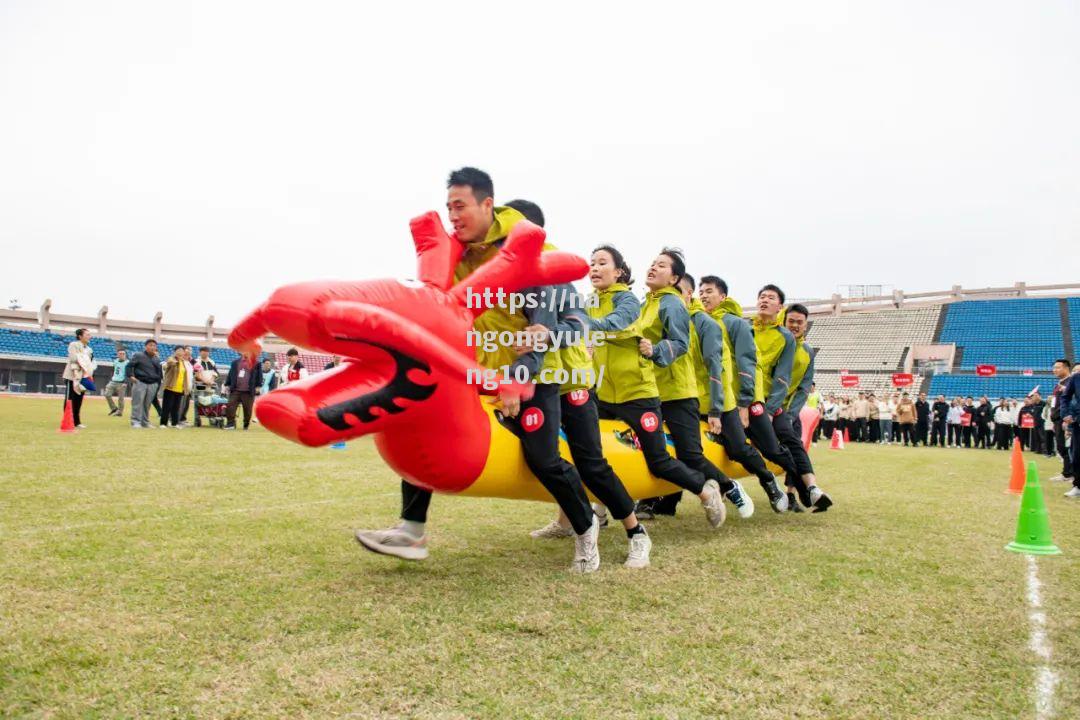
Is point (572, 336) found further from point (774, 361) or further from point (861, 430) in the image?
point (861, 430)

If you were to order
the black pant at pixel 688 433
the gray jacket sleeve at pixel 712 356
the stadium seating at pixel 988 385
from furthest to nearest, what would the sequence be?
the stadium seating at pixel 988 385
the gray jacket sleeve at pixel 712 356
the black pant at pixel 688 433

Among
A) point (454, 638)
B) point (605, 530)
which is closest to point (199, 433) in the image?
point (605, 530)

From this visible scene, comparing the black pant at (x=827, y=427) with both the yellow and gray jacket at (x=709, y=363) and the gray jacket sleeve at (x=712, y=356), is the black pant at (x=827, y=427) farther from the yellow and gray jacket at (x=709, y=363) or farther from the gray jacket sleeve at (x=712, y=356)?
the gray jacket sleeve at (x=712, y=356)

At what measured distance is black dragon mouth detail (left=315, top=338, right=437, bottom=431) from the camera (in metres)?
2.92

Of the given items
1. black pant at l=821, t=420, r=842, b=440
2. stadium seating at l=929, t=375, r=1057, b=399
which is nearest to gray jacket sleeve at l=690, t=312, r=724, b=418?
black pant at l=821, t=420, r=842, b=440

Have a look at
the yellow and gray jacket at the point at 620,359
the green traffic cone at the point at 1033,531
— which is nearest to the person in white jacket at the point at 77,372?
the yellow and gray jacket at the point at 620,359

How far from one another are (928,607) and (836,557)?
1141mm

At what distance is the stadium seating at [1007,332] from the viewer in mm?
39094

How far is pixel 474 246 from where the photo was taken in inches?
148

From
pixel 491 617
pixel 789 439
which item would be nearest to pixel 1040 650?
pixel 491 617

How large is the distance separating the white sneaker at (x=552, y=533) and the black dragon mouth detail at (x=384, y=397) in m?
2.24

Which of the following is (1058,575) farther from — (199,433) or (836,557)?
(199,433)

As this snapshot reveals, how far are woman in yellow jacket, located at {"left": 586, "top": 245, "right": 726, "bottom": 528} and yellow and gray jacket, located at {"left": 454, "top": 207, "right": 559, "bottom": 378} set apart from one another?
3.78 feet

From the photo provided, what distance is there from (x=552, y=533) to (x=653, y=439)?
954 mm
